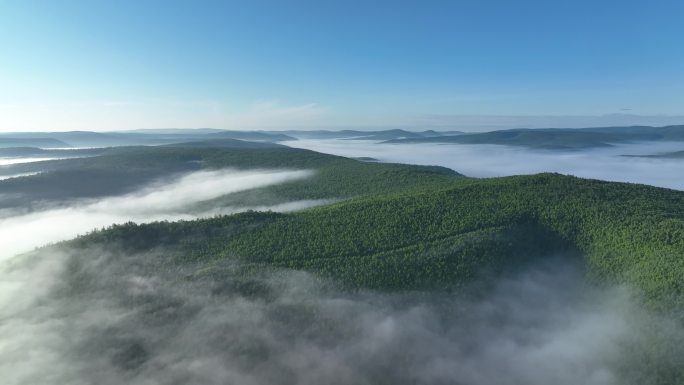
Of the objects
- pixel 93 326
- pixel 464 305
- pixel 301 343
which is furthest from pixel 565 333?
pixel 93 326

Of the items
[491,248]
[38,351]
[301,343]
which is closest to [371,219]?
[491,248]

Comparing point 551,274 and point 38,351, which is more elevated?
point 551,274

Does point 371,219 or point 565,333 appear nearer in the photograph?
point 565,333

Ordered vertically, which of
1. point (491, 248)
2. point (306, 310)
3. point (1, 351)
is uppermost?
point (491, 248)

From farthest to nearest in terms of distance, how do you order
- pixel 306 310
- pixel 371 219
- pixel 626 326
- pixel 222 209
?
pixel 222 209, pixel 371 219, pixel 306 310, pixel 626 326

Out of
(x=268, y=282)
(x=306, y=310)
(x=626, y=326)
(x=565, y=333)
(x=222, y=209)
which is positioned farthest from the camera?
(x=222, y=209)

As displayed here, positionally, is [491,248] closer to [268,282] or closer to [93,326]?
[268,282]
